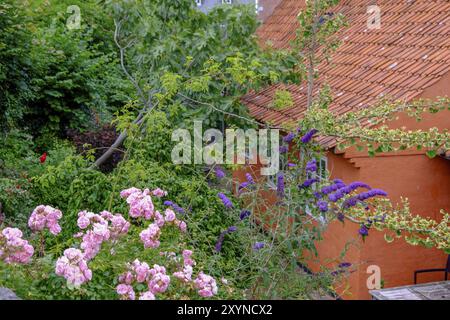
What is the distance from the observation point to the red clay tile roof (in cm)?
896

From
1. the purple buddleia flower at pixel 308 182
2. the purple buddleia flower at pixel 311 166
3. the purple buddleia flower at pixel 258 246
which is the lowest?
the purple buddleia flower at pixel 258 246

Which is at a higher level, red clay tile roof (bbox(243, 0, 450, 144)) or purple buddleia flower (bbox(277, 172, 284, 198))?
red clay tile roof (bbox(243, 0, 450, 144))

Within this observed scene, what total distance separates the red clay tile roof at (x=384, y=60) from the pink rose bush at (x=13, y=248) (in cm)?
521

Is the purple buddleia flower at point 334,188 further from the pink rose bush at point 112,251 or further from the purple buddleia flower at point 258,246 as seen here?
the pink rose bush at point 112,251

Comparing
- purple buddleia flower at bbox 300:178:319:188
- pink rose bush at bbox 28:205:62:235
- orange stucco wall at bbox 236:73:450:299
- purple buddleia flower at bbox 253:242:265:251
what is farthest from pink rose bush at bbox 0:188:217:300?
orange stucco wall at bbox 236:73:450:299

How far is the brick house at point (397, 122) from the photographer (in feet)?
28.5

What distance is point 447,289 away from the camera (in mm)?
8273

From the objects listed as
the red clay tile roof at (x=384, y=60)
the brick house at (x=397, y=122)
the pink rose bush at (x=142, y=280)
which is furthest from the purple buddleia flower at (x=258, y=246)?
the red clay tile roof at (x=384, y=60)

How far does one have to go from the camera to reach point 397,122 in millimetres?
8516

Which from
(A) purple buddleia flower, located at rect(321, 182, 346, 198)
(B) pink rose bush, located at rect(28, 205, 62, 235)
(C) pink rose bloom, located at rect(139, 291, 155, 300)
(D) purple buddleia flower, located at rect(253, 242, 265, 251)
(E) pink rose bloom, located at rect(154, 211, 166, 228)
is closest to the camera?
(C) pink rose bloom, located at rect(139, 291, 155, 300)

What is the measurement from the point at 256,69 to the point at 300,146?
11.8ft

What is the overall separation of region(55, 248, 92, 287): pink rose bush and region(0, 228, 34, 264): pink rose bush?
0.44 meters

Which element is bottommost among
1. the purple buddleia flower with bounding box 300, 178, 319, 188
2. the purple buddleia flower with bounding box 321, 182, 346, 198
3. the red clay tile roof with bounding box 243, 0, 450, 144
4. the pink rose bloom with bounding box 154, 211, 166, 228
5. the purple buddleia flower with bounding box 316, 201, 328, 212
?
the pink rose bloom with bounding box 154, 211, 166, 228

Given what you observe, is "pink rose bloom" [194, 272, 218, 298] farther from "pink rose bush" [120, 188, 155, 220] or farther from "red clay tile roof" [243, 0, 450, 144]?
"red clay tile roof" [243, 0, 450, 144]
